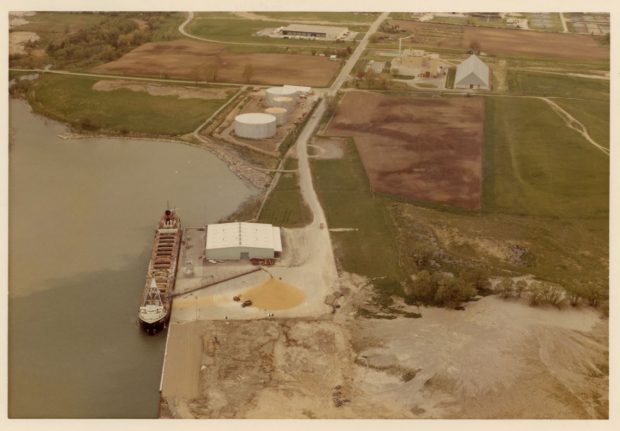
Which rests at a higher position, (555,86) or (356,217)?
(555,86)

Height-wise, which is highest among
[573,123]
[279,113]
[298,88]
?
[298,88]

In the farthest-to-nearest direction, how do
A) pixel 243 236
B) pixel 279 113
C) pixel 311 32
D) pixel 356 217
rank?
pixel 311 32 < pixel 279 113 < pixel 356 217 < pixel 243 236

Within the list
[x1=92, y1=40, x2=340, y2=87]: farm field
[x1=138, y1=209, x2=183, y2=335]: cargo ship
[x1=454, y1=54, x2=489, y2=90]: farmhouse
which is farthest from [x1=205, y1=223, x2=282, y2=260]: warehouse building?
[x1=454, y1=54, x2=489, y2=90]: farmhouse

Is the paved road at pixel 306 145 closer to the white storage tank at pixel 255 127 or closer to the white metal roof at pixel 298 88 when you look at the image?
the white metal roof at pixel 298 88

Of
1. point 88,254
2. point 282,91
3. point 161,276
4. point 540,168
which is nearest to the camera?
point 161,276

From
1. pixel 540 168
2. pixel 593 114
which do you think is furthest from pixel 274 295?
pixel 593 114

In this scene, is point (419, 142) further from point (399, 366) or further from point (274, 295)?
point (399, 366)

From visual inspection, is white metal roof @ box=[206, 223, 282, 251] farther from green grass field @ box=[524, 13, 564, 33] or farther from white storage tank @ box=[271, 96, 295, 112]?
green grass field @ box=[524, 13, 564, 33]

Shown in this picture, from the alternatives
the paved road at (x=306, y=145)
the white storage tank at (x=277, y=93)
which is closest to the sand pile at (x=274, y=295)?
the paved road at (x=306, y=145)
